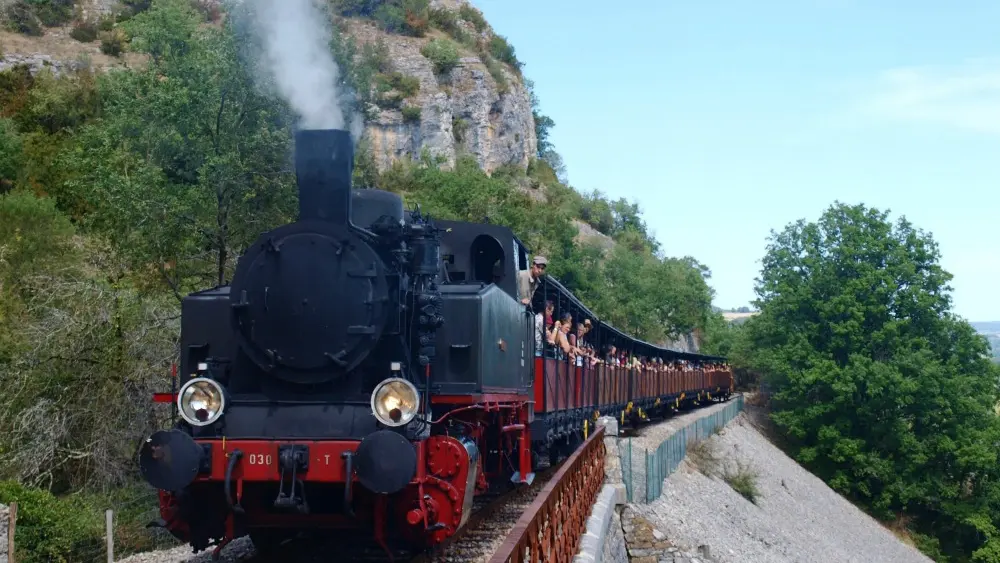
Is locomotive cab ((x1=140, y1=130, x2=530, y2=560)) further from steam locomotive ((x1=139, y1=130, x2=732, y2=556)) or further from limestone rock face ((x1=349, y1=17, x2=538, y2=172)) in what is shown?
limestone rock face ((x1=349, y1=17, x2=538, y2=172))

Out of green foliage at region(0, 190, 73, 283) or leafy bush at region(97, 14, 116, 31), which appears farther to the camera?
leafy bush at region(97, 14, 116, 31)

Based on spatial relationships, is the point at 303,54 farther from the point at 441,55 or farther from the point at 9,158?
the point at 441,55

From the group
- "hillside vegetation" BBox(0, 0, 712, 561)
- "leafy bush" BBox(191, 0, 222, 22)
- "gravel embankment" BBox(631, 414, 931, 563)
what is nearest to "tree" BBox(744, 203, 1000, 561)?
"gravel embankment" BBox(631, 414, 931, 563)

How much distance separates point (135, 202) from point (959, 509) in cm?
3844

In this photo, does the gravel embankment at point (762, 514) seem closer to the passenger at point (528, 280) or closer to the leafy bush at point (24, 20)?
the passenger at point (528, 280)

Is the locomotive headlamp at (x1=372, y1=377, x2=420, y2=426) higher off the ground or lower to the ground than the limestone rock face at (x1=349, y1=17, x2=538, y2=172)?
lower

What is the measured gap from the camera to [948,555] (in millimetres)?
45531

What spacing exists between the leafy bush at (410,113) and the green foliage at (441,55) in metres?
7.64

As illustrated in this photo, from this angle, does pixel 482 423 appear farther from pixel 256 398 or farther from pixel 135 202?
pixel 135 202

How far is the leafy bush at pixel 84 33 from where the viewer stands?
72.8 m

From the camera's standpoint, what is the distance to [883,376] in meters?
45.3

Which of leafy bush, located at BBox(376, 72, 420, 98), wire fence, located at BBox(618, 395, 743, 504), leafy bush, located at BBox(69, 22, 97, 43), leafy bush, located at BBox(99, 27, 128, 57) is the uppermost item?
leafy bush, located at BBox(69, 22, 97, 43)

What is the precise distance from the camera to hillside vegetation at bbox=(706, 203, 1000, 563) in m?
45.0

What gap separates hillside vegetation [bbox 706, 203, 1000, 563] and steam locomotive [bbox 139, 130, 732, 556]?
39.3 metres
